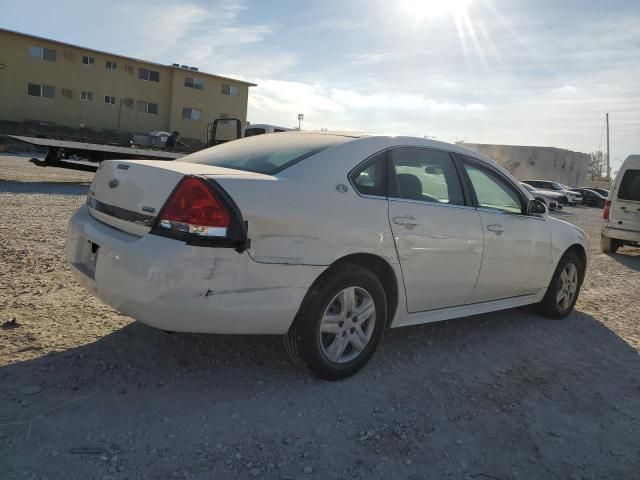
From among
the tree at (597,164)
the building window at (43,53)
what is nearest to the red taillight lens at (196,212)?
the building window at (43,53)

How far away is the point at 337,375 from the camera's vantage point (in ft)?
11.3

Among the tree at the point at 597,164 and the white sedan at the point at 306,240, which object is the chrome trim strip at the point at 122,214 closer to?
A: the white sedan at the point at 306,240

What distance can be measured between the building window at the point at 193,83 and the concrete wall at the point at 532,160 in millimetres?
21774

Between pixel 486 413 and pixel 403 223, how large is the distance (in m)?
1.30

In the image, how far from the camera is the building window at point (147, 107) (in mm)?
41625

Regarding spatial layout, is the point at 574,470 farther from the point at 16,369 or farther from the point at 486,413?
the point at 16,369

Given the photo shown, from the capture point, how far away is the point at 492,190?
14.9ft

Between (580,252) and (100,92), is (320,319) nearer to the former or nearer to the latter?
(580,252)

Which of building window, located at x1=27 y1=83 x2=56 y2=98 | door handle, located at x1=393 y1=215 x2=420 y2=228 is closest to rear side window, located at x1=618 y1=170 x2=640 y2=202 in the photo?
door handle, located at x1=393 y1=215 x2=420 y2=228

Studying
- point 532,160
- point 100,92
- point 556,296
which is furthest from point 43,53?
point 556,296

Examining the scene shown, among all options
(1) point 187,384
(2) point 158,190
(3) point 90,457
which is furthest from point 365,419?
(2) point 158,190

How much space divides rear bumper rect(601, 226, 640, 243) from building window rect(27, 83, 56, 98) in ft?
122

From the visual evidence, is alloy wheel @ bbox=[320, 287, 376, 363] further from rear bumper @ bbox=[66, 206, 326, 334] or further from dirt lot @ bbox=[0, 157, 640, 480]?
rear bumper @ bbox=[66, 206, 326, 334]

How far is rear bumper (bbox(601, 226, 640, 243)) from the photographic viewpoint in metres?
10.6
